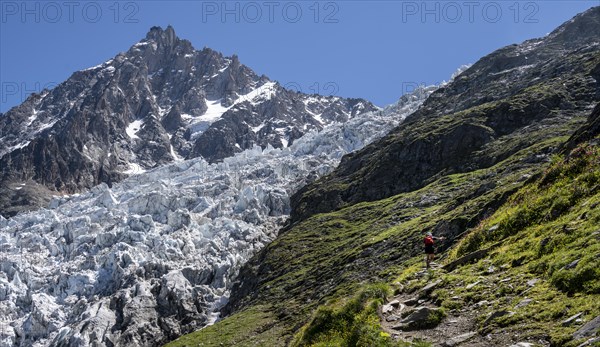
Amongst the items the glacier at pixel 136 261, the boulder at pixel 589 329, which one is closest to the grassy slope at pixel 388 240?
the boulder at pixel 589 329

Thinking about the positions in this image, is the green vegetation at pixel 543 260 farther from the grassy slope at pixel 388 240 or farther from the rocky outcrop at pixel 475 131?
the rocky outcrop at pixel 475 131

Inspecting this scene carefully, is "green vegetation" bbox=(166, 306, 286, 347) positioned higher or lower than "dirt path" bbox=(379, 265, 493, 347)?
lower

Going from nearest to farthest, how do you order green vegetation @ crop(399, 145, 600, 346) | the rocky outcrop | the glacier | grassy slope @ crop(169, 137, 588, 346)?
green vegetation @ crop(399, 145, 600, 346)
grassy slope @ crop(169, 137, 588, 346)
the rocky outcrop
the glacier

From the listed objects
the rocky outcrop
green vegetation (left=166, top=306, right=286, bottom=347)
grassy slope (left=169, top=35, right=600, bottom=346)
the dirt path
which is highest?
the rocky outcrop

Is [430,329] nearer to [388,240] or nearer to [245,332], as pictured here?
[388,240]

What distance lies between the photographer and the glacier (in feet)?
321

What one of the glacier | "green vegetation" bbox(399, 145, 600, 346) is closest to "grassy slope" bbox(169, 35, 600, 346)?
"green vegetation" bbox(399, 145, 600, 346)

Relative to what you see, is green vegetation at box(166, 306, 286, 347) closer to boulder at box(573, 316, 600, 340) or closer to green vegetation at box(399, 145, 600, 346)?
green vegetation at box(399, 145, 600, 346)

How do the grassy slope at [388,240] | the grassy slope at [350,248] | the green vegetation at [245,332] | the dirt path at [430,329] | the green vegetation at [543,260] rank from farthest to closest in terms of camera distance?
1. the green vegetation at [245,332]
2. the grassy slope at [350,248]
3. the grassy slope at [388,240]
4. the dirt path at [430,329]
5. the green vegetation at [543,260]

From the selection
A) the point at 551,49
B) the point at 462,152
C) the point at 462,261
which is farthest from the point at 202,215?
the point at 462,261

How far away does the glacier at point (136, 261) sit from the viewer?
9775cm

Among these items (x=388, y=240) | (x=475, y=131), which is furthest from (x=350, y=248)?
(x=475, y=131)

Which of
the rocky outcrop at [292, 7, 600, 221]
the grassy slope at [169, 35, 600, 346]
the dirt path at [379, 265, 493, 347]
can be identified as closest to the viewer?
the dirt path at [379, 265, 493, 347]

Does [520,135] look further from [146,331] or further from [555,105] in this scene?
[146,331]
